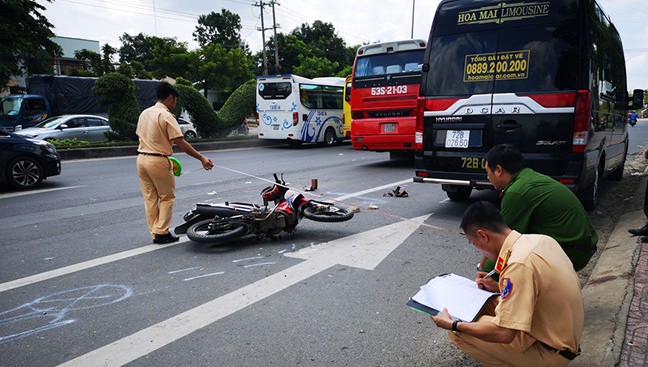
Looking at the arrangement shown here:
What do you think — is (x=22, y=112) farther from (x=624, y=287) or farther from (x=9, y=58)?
(x=624, y=287)

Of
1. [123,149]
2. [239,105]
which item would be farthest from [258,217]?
[239,105]

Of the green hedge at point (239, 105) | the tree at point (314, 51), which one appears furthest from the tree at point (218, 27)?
the green hedge at point (239, 105)

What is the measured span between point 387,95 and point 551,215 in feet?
28.7

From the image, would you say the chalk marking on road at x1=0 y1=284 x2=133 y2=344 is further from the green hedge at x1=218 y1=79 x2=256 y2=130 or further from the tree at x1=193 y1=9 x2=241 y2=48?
the tree at x1=193 y1=9 x2=241 y2=48

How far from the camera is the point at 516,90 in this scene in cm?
565

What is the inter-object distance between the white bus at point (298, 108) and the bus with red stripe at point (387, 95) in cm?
734

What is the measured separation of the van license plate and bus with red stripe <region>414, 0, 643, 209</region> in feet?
0.04

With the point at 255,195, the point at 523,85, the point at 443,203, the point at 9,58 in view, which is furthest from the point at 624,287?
the point at 9,58

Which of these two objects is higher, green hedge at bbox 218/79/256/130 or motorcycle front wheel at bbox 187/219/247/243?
green hedge at bbox 218/79/256/130

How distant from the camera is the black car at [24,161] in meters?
8.76

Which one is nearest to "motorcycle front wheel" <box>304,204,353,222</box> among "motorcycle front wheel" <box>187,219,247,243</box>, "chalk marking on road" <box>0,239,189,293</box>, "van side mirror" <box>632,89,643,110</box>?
"motorcycle front wheel" <box>187,219,247,243</box>

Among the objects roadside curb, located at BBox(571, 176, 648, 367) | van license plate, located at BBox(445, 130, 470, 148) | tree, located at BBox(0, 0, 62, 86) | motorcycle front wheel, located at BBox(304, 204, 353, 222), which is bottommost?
roadside curb, located at BBox(571, 176, 648, 367)

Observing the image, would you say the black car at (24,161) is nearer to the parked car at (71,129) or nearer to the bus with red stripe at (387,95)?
the bus with red stripe at (387,95)

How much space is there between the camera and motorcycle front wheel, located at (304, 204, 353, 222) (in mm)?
5367
